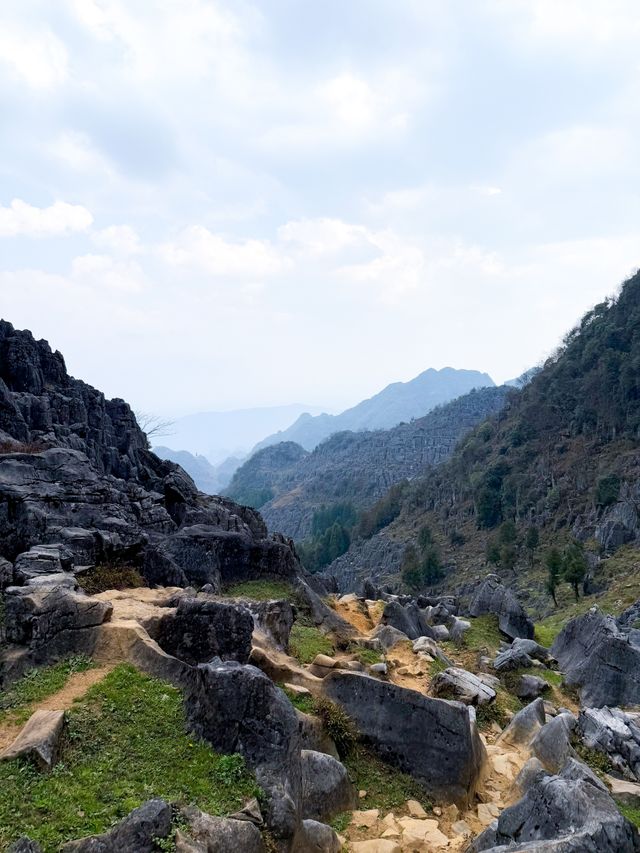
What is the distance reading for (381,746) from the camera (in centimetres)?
1260

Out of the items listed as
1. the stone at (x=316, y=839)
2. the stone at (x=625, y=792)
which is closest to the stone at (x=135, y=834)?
the stone at (x=316, y=839)

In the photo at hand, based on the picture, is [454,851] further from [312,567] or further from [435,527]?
[312,567]

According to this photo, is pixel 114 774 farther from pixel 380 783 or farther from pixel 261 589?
pixel 261 589

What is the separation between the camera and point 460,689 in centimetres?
1677

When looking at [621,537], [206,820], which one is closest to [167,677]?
[206,820]

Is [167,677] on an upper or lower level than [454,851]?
upper

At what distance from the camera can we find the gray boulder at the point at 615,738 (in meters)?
13.8

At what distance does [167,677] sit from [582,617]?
19682 mm

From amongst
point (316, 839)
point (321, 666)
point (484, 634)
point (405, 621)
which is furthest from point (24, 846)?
point (484, 634)

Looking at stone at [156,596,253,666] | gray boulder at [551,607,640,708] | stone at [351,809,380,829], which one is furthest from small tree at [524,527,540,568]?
stone at [351,809,380,829]

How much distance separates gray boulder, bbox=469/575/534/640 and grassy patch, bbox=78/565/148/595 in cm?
1822

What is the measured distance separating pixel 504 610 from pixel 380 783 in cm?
2003

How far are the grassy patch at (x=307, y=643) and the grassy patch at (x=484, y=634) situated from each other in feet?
26.4

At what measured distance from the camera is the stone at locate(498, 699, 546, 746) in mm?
14578
